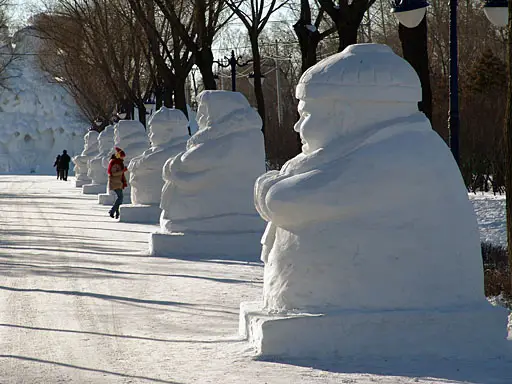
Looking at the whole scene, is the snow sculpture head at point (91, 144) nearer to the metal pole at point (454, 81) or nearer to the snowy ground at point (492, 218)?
the snowy ground at point (492, 218)

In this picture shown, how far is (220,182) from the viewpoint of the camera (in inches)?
632

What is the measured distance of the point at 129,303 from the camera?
11148mm

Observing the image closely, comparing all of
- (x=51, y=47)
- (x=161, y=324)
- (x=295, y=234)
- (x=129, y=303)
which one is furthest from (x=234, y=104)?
(x=51, y=47)

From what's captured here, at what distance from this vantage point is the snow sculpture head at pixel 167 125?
814 inches

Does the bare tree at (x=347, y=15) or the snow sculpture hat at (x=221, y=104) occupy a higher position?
the bare tree at (x=347, y=15)

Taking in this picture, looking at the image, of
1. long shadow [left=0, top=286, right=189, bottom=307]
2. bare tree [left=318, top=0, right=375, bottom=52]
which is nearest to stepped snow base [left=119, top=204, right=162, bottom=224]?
bare tree [left=318, top=0, right=375, bottom=52]

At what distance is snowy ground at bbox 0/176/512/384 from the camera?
736 cm

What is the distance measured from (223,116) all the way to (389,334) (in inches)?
334

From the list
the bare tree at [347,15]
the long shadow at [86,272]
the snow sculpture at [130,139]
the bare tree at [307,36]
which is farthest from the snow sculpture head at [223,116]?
the snow sculpture at [130,139]

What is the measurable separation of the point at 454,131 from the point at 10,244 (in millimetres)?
8787

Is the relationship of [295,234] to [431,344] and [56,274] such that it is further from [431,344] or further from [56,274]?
[56,274]

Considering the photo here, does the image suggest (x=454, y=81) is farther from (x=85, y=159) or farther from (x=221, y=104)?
(x=85, y=159)

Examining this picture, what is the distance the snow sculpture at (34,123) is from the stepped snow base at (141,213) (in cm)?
5725

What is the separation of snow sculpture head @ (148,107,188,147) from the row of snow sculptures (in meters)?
12.8
